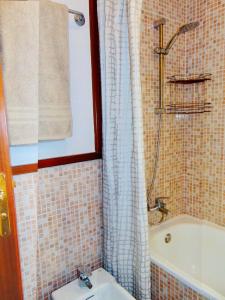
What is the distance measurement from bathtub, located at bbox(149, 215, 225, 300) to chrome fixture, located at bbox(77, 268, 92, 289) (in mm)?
540

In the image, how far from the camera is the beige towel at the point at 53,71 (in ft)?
3.50

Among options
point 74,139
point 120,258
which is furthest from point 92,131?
point 120,258

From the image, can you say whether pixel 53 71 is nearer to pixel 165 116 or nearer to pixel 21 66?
pixel 21 66

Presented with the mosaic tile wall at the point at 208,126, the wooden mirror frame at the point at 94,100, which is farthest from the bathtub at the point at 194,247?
the wooden mirror frame at the point at 94,100

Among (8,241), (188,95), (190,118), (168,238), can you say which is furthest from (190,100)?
(8,241)

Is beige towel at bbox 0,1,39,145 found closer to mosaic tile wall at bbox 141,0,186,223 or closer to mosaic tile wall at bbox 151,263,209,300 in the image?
mosaic tile wall at bbox 141,0,186,223

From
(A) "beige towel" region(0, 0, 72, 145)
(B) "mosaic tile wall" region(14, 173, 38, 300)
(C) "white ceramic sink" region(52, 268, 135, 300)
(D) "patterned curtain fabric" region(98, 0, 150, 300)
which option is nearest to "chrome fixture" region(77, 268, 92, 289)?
(C) "white ceramic sink" region(52, 268, 135, 300)

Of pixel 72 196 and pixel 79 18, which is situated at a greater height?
pixel 79 18

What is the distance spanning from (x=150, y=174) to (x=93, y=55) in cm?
97

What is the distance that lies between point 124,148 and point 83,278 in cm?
79

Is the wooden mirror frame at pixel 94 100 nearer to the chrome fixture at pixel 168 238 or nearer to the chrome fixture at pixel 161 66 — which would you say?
the chrome fixture at pixel 161 66

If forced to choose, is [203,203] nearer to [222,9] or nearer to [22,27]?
[222,9]

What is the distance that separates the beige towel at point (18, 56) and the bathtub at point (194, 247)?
1.35 metres

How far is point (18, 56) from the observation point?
0.83 meters
